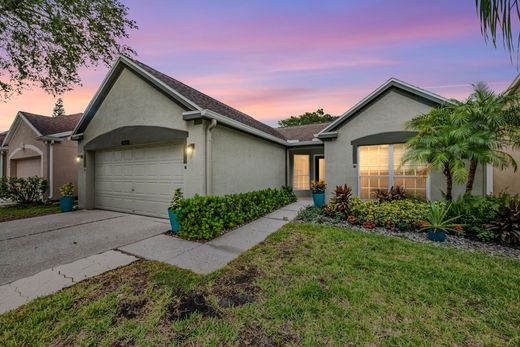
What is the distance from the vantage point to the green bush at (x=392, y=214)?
6.03m

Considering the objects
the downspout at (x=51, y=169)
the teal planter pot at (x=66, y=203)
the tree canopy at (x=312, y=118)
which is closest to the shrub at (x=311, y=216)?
the teal planter pot at (x=66, y=203)

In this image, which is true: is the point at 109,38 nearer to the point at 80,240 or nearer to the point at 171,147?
the point at 171,147

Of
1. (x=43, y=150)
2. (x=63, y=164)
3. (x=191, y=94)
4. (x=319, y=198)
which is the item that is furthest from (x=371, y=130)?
(x=43, y=150)

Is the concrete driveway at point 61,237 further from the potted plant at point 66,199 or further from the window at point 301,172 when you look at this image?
the window at point 301,172

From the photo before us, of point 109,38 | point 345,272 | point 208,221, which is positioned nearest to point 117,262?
point 208,221

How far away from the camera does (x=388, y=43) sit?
763 centimetres

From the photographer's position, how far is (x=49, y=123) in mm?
13430

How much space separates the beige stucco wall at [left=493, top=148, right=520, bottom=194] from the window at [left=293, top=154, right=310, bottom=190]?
27.0 feet

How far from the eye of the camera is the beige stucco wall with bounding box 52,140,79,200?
1192cm

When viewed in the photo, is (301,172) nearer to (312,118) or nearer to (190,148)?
(190,148)

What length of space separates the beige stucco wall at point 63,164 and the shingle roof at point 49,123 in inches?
51.2

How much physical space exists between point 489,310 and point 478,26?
3.26m

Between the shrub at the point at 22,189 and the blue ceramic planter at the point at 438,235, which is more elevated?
the shrub at the point at 22,189

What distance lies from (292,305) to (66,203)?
10.8 metres
